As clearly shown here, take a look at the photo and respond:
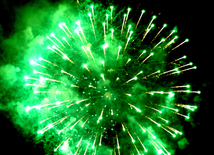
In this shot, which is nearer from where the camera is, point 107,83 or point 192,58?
point 107,83

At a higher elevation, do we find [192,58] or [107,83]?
[107,83]

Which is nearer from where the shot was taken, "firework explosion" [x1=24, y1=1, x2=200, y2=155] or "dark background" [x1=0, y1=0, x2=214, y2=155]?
"firework explosion" [x1=24, y1=1, x2=200, y2=155]

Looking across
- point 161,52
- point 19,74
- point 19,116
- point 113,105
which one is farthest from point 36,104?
point 161,52

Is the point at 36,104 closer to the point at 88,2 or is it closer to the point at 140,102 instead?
the point at 140,102

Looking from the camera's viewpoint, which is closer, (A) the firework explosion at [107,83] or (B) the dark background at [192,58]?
(A) the firework explosion at [107,83]
